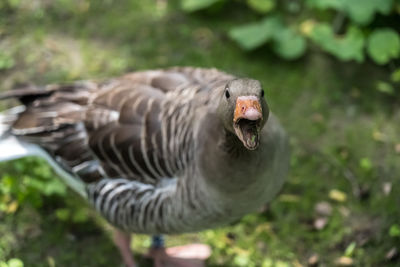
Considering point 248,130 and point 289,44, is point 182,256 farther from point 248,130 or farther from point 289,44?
point 289,44

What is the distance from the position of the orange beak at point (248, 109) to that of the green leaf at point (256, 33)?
279 centimetres

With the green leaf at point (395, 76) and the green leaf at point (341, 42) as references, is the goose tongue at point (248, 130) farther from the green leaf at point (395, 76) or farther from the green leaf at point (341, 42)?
the green leaf at point (395, 76)

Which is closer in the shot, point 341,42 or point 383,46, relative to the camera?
point 383,46

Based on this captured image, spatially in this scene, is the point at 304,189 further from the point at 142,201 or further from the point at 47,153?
the point at 47,153

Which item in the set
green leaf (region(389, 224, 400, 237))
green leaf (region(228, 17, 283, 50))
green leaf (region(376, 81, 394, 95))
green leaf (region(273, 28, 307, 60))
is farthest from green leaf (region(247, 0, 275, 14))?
green leaf (region(389, 224, 400, 237))

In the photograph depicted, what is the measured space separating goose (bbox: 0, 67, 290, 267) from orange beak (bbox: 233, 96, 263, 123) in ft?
0.52

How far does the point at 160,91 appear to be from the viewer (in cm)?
348

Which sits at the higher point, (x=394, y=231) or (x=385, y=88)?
(x=385, y=88)

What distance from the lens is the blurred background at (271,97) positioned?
3961mm

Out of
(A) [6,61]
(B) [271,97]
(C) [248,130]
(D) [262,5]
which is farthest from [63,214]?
(D) [262,5]

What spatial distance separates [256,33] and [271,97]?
682 mm

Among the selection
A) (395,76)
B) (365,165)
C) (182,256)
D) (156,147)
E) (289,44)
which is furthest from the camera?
(289,44)

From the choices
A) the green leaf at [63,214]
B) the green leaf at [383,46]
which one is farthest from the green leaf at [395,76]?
the green leaf at [63,214]

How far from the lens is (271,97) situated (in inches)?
192
